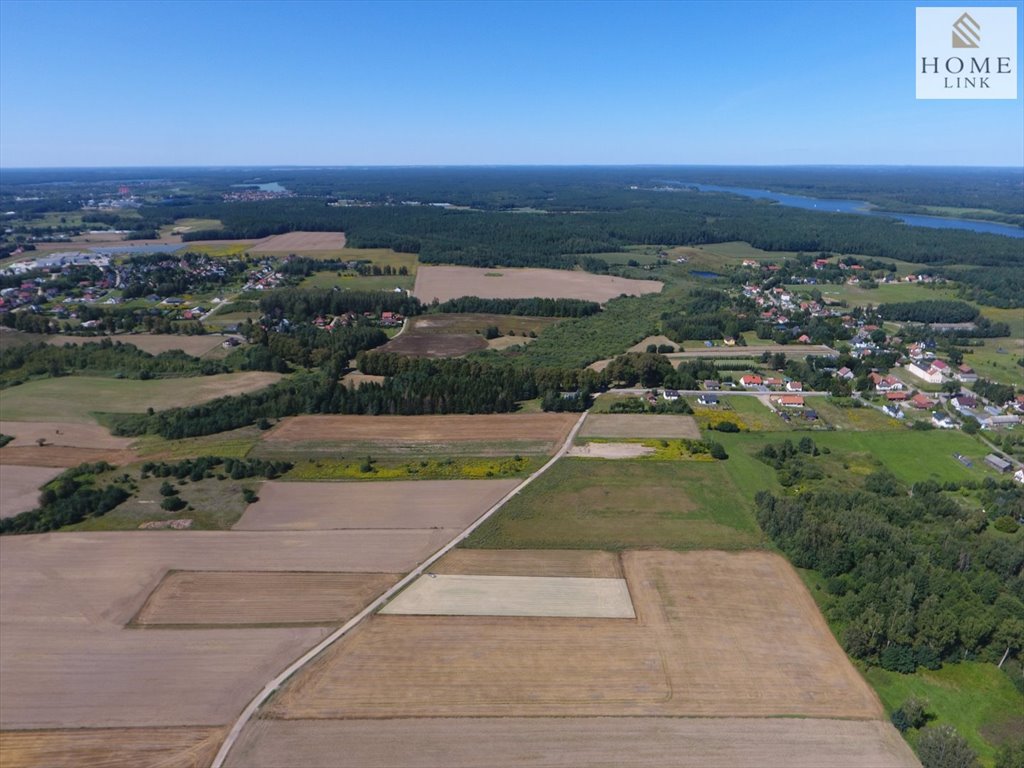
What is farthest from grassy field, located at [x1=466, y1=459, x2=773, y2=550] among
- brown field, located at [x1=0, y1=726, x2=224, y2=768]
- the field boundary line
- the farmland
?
the farmland

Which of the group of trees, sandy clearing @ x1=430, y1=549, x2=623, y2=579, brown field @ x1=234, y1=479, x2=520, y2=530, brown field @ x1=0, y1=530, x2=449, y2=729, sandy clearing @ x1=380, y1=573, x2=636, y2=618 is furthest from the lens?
brown field @ x1=234, y1=479, x2=520, y2=530

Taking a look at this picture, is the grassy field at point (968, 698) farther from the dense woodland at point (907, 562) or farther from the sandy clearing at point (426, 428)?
the sandy clearing at point (426, 428)

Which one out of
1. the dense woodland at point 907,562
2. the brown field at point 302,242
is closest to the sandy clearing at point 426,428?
the dense woodland at point 907,562

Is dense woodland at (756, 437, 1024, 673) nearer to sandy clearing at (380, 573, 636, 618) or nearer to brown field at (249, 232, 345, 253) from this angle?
sandy clearing at (380, 573, 636, 618)

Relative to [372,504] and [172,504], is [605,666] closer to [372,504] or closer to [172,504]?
[372,504]

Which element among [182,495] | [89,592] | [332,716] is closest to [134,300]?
[182,495]

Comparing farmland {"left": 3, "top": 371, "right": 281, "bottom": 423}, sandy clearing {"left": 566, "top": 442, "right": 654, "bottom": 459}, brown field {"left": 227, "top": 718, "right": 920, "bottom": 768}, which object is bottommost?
brown field {"left": 227, "top": 718, "right": 920, "bottom": 768}

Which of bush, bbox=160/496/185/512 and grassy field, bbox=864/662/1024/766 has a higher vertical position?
bush, bbox=160/496/185/512

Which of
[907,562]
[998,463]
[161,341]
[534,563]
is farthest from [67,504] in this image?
[998,463]
